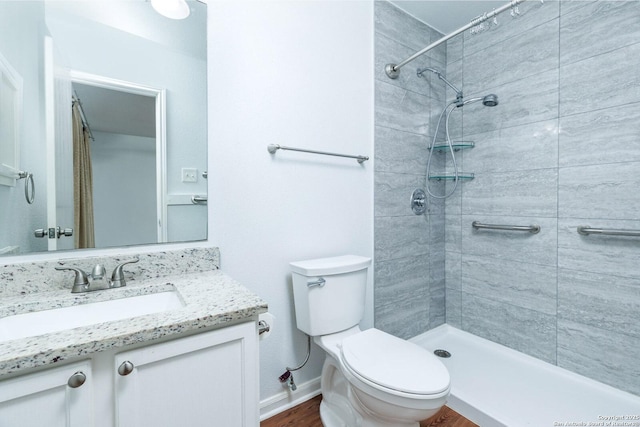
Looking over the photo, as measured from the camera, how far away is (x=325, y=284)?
1.42 metres

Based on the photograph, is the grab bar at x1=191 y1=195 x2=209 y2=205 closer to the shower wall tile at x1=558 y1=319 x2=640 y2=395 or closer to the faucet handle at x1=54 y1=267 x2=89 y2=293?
the faucet handle at x1=54 y1=267 x2=89 y2=293

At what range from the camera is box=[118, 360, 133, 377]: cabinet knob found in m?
0.68

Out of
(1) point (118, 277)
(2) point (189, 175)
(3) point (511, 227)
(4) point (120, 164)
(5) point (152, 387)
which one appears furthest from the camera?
(3) point (511, 227)

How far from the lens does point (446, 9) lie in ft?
6.47

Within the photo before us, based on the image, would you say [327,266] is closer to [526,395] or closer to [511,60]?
[526,395]

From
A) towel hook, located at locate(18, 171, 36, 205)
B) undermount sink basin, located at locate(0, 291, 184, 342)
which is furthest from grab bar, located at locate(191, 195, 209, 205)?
towel hook, located at locate(18, 171, 36, 205)

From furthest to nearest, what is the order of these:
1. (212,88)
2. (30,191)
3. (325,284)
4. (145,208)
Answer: (325,284)
(212,88)
(145,208)
(30,191)

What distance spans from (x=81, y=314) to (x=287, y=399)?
106 cm

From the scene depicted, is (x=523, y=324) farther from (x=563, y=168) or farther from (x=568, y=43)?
(x=568, y=43)

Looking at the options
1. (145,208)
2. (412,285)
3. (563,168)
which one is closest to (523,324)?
(412,285)

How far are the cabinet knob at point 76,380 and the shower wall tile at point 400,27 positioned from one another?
2103 millimetres

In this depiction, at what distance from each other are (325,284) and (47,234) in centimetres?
108

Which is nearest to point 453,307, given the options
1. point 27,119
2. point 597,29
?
point 597,29

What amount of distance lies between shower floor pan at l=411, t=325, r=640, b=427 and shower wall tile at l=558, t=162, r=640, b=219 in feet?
3.04
